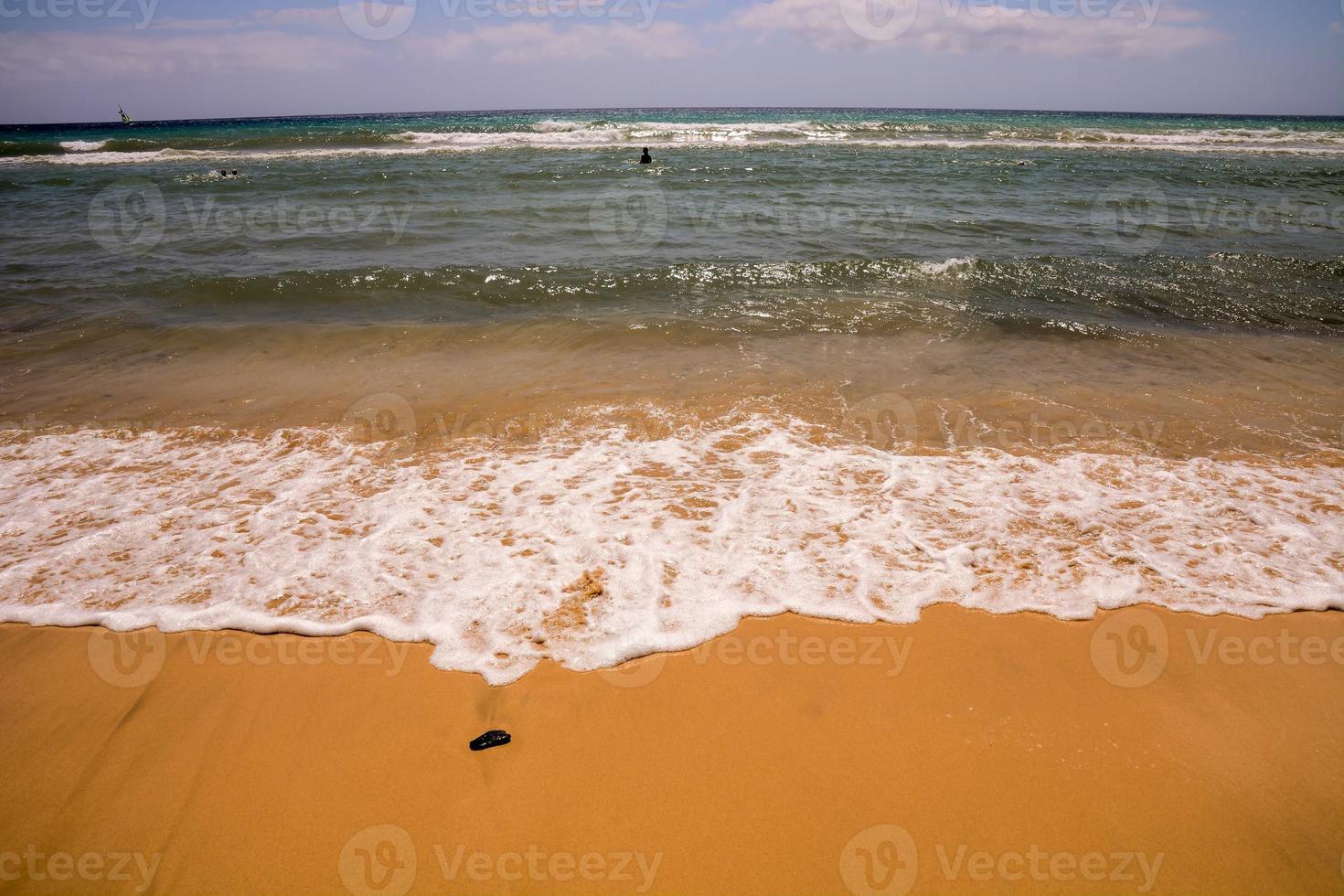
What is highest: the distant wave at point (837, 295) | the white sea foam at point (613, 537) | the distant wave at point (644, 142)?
the distant wave at point (644, 142)

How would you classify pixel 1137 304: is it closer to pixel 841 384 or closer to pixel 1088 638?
pixel 841 384


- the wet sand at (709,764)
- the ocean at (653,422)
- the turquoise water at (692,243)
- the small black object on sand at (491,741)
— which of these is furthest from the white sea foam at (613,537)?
the turquoise water at (692,243)

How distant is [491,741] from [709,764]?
2.91 ft

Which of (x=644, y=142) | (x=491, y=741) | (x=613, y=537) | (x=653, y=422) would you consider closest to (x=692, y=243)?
(x=653, y=422)

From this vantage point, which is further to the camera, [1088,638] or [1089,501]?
[1089,501]

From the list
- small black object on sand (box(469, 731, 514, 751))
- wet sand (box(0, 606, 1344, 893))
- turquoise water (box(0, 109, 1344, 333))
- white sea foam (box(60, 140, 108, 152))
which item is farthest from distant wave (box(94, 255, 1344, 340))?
white sea foam (box(60, 140, 108, 152))

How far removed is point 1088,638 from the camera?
296 centimetres

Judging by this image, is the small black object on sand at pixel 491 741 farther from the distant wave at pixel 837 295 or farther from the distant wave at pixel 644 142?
the distant wave at pixel 644 142

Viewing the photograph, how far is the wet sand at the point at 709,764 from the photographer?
82.8 inches

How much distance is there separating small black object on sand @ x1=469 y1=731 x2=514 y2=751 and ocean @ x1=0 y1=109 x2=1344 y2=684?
366mm

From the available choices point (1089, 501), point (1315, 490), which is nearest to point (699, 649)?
point (1089, 501)

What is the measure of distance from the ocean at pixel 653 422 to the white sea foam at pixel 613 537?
2 cm

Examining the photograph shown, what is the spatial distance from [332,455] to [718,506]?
299 centimetres

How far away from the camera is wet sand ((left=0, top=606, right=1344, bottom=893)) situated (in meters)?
2.10
